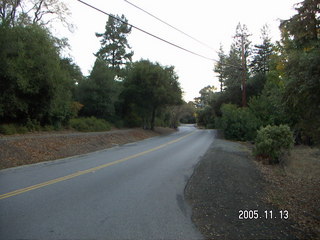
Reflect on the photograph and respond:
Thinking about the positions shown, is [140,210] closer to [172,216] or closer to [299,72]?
[172,216]

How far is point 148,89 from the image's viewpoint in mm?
32281

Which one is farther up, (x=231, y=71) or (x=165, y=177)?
(x=231, y=71)

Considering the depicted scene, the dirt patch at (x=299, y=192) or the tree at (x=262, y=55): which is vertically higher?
the tree at (x=262, y=55)

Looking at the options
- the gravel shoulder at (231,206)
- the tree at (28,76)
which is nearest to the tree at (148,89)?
the tree at (28,76)

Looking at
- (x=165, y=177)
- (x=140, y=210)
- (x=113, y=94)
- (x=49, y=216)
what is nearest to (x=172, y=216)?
(x=140, y=210)

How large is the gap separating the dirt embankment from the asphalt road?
0.38m

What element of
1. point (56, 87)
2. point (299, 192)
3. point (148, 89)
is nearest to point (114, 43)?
point (148, 89)

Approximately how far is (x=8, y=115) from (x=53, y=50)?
221 inches

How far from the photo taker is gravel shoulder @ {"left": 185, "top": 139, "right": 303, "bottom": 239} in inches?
160

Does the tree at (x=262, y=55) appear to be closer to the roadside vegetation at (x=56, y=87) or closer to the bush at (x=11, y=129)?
the roadside vegetation at (x=56, y=87)

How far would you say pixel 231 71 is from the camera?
143 ft

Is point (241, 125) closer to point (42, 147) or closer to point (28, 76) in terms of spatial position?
point (42, 147)

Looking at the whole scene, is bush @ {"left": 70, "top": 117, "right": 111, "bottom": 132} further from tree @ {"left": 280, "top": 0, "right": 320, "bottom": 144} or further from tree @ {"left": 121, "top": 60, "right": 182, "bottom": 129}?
tree @ {"left": 280, "top": 0, "right": 320, "bottom": 144}

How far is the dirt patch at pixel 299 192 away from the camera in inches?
189
